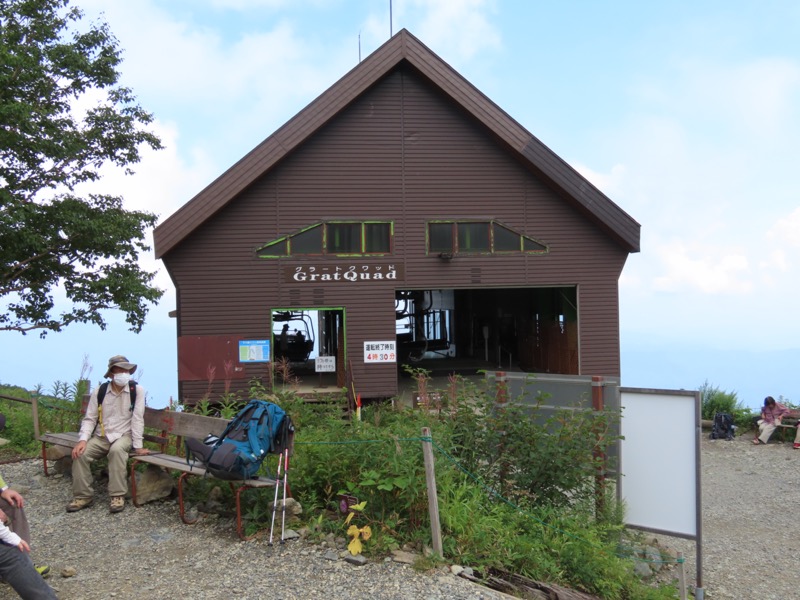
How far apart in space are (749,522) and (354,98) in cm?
1061

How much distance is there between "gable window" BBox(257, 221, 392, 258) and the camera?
620 inches

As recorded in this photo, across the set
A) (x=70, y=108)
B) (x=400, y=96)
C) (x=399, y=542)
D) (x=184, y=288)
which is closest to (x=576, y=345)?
(x=400, y=96)

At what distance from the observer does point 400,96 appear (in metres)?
16.3

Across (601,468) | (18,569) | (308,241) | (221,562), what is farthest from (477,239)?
(18,569)

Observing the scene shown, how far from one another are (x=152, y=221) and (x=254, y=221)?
18.9 ft

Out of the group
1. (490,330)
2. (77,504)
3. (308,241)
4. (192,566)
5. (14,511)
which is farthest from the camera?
(490,330)

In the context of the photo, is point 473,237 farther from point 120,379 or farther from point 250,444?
point 250,444

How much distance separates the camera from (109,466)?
7938 mm

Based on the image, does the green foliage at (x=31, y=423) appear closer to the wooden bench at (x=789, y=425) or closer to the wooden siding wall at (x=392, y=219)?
the wooden siding wall at (x=392, y=219)

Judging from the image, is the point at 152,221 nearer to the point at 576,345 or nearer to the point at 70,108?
the point at 70,108

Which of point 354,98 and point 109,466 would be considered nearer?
point 109,466

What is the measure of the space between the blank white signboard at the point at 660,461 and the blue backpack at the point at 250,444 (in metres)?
3.77

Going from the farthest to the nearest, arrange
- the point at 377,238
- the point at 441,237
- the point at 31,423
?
1. the point at 441,237
2. the point at 377,238
3. the point at 31,423

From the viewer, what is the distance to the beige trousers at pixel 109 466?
25.9ft
